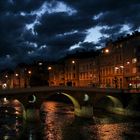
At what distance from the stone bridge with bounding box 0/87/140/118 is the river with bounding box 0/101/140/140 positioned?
290 cm

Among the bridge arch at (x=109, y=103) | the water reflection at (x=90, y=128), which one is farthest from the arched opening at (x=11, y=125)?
the bridge arch at (x=109, y=103)

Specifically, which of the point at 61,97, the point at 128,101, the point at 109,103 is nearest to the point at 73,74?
the point at 61,97

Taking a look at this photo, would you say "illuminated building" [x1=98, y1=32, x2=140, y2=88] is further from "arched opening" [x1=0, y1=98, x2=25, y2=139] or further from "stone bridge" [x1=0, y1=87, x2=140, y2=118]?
"arched opening" [x1=0, y1=98, x2=25, y2=139]

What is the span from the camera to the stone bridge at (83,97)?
78.8 metres

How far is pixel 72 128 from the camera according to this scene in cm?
6750

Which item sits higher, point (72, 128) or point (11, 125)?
point (11, 125)

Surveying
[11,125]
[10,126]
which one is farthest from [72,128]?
[11,125]

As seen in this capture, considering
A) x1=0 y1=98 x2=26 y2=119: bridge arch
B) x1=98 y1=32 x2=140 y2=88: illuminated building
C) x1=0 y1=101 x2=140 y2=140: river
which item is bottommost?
x1=0 y1=101 x2=140 y2=140: river

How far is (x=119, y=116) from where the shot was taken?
273 feet

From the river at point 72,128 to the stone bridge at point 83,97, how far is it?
2.90 m

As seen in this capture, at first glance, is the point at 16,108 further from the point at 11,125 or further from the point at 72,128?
the point at 72,128

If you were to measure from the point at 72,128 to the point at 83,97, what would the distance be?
19.4 m

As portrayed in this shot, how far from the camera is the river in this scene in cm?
5934

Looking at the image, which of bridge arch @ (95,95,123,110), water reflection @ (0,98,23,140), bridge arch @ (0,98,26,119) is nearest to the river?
water reflection @ (0,98,23,140)
